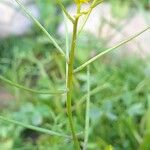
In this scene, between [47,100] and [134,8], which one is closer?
[47,100]

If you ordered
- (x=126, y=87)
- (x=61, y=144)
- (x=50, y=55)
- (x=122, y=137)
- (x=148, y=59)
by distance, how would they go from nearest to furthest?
(x=61, y=144), (x=122, y=137), (x=126, y=87), (x=148, y=59), (x=50, y=55)

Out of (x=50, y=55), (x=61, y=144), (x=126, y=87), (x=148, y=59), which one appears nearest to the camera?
(x=61, y=144)

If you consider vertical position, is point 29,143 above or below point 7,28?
below

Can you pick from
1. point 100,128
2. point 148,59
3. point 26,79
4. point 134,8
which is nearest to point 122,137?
point 100,128

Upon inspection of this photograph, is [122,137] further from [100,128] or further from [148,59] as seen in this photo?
[148,59]

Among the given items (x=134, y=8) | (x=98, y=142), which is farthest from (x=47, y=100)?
(x=134, y=8)

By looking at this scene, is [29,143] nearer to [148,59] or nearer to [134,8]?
[148,59]
